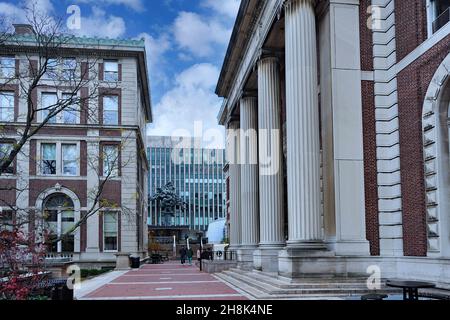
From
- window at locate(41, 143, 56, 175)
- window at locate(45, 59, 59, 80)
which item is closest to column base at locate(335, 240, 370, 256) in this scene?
window at locate(45, 59, 59, 80)

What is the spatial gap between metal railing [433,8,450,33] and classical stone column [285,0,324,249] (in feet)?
12.1

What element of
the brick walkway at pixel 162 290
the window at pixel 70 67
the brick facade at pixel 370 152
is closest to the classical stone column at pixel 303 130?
the brick facade at pixel 370 152

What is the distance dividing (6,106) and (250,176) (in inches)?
669

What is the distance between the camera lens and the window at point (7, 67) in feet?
28.7

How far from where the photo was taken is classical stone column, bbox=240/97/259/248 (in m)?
24.8

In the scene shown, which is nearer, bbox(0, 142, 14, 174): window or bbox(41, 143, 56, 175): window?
bbox(0, 142, 14, 174): window

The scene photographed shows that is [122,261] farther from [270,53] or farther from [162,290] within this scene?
[162,290]

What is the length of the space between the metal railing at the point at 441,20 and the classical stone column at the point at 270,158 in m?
8.68

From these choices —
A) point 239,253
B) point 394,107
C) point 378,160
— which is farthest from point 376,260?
point 239,253

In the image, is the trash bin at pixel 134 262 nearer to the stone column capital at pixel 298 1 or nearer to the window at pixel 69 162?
the window at pixel 69 162

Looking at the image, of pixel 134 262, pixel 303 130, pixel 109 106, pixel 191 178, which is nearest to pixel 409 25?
pixel 303 130

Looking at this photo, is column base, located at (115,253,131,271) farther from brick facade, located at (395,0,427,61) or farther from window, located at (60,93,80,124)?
brick facade, located at (395,0,427,61)
